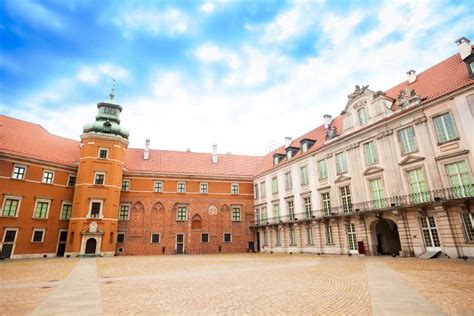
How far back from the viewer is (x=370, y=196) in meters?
23.4

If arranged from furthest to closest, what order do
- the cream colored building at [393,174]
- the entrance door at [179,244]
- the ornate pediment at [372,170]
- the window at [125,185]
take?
the window at [125,185] < the entrance door at [179,244] < the ornate pediment at [372,170] < the cream colored building at [393,174]

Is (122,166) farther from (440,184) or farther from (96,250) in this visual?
(440,184)

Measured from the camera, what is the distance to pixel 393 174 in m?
21.6

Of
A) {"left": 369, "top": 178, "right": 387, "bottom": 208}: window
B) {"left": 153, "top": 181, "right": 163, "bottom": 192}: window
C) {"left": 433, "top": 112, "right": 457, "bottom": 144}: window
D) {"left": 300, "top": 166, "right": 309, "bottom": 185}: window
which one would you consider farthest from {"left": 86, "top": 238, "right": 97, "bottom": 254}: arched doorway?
{"left": 433, "top": 112, "right": 457, "bottom": 144}: window

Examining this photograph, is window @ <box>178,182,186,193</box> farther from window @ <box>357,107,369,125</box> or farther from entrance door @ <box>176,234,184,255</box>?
window @ <box>357,107,369,125</box>

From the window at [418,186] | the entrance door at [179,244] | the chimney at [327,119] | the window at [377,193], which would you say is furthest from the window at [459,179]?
the entrance door at [179,244]

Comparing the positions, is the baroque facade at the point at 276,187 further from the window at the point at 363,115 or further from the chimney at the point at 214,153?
the chimney at the point at 214,153

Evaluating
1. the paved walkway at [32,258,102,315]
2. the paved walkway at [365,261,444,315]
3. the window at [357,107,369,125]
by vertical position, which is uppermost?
the window at [357,107,369,125]

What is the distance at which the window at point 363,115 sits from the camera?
2489 cm

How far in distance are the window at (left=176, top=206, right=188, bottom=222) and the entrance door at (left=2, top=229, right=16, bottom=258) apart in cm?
1765

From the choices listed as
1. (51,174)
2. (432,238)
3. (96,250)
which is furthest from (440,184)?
(51,174)

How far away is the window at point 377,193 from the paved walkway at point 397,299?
13.8m

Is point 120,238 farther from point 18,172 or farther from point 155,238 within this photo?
point 18,172

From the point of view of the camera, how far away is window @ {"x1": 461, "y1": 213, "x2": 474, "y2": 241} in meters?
16.6
